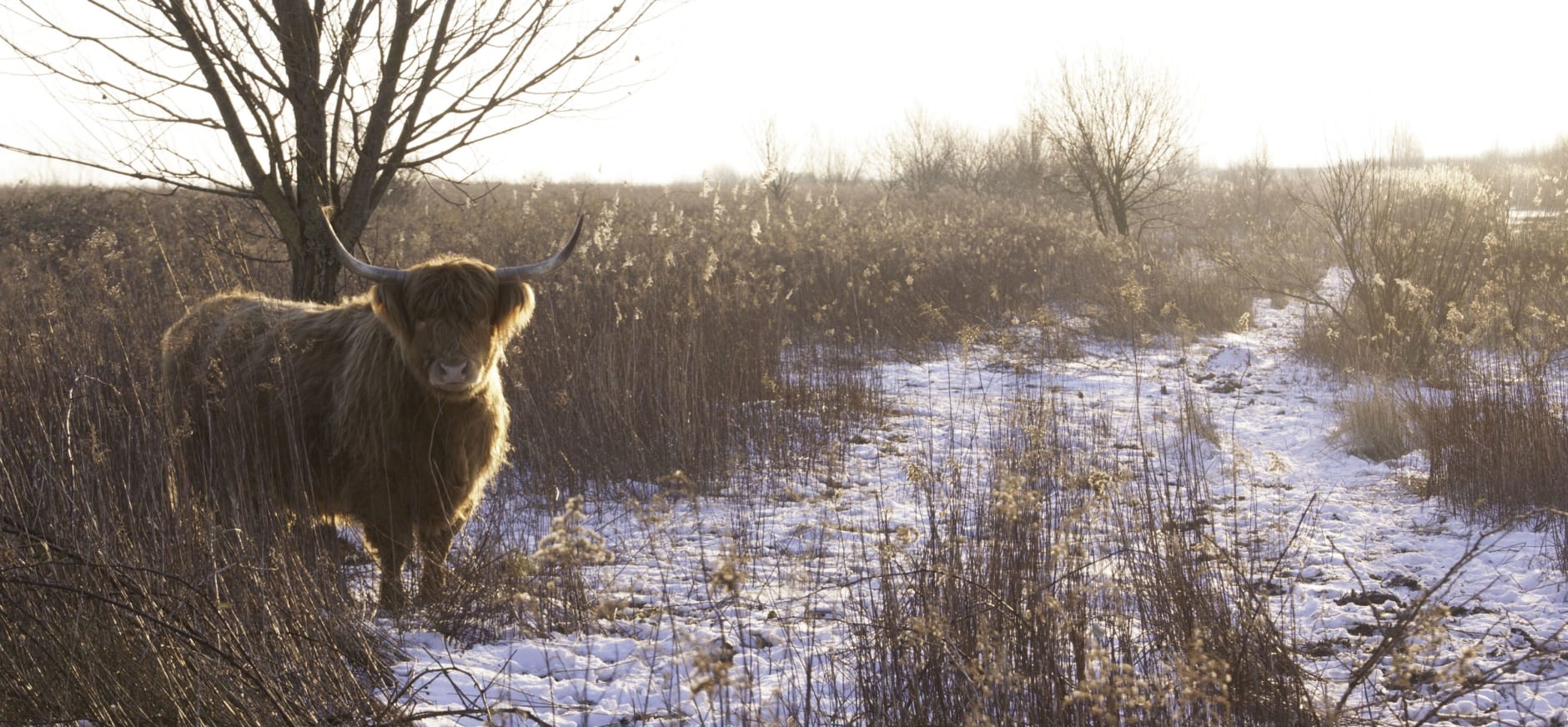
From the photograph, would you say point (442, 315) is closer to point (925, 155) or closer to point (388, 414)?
point (388, 414)

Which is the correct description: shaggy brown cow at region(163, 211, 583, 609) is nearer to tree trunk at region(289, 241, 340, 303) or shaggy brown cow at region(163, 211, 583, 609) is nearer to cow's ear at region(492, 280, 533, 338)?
cow's ear at region(492, 280, 533, 338)

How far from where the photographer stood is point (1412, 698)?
120 inches

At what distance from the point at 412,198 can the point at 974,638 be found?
1963cm

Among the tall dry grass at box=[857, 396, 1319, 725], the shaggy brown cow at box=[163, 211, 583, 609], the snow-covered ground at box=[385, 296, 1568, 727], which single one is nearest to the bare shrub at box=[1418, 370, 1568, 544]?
the snow-covered ground at box=[385, 296, 1568, 727]

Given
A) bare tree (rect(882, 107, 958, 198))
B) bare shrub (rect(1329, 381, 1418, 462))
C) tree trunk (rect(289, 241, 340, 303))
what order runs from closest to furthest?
tree trunk (rect(289, 241, 340, 303)) < bare shrub (rect(1329, 381, 1418, 462)) < bare tree (rect(882, 107, 958, 198))

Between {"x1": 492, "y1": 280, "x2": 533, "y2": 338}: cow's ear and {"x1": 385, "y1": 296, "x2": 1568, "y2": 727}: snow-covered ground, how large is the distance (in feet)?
3.24

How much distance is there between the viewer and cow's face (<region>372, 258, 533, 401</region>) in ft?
14.0

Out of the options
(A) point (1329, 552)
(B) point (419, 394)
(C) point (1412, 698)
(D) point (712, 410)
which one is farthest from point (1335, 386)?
(B) point (419, 394)

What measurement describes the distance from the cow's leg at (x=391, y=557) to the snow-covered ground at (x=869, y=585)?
1.29ft

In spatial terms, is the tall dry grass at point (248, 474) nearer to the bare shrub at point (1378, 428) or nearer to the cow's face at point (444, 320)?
the cow's face at point (444, 320)

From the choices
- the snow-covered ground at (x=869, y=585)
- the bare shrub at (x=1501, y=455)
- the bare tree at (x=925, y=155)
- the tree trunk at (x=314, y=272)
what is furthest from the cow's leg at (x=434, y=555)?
the bare tree at (x=925, y=155)

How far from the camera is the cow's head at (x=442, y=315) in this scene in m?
4.27

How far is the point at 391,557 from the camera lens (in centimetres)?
441

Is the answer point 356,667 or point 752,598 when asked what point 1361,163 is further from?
point 356,667
